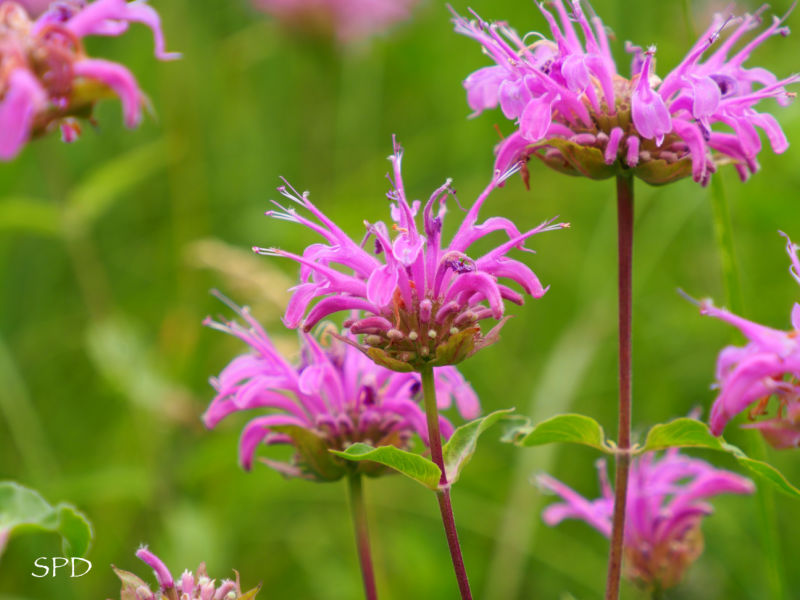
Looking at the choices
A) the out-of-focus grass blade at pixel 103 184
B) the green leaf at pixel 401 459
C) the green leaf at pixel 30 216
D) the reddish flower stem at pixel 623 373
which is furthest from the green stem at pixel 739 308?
the green leaf at pixel 30 216

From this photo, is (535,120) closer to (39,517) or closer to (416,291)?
(416,291)

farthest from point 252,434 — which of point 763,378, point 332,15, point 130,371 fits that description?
point 332,15

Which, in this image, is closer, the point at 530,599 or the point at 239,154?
the point at 530,599

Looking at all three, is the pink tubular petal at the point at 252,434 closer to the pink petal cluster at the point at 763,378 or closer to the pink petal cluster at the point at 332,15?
the pink petal cluster at the point at 763,378

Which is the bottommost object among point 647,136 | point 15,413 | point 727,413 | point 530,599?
point 530,599

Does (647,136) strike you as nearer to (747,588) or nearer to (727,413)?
(727,413)

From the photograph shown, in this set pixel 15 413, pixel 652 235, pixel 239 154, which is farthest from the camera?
pixel 239 154

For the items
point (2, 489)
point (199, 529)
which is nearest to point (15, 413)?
point (199, 529)
